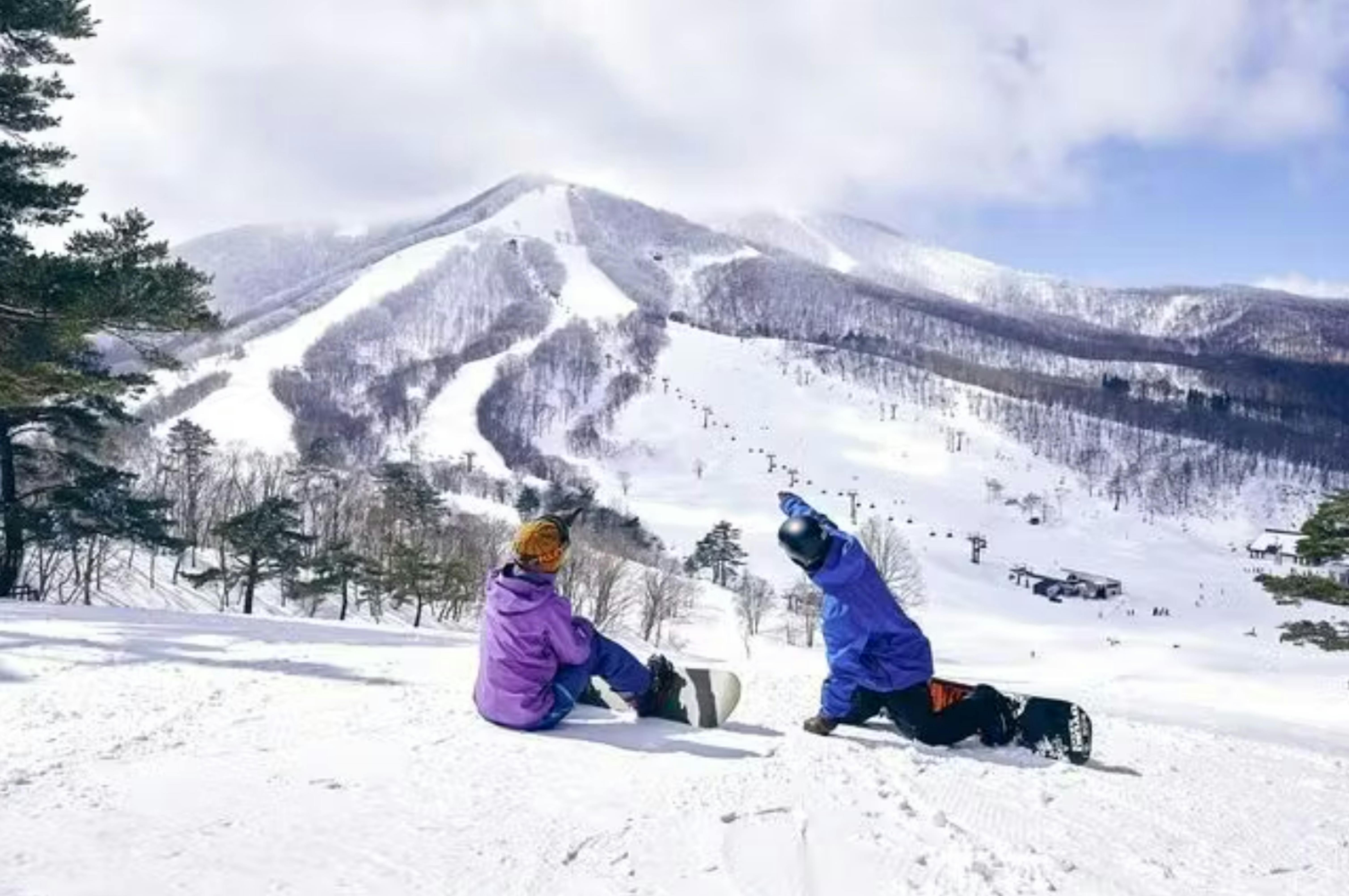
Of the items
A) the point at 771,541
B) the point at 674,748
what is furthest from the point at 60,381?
the point at 771,541

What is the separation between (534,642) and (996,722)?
292cm

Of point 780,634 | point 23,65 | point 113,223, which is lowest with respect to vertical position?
point 780,634

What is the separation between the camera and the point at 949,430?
623 ft

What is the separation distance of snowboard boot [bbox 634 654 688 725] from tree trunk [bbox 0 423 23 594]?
63.7 feet

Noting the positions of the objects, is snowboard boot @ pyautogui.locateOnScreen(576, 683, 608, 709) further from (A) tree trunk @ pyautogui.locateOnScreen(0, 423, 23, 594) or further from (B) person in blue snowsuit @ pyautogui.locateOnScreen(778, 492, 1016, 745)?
(A) tree trunk @ pyautogui.locateOnScreen(0, 423, 23, 594)

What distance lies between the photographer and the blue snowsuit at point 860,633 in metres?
6.17

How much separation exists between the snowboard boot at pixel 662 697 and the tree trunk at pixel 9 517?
19410mm

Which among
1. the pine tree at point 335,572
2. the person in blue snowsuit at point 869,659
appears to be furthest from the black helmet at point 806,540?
the pine tree at point 335,572

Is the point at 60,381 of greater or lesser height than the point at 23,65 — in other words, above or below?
below

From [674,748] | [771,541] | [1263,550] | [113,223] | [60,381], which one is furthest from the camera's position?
[1263,550]

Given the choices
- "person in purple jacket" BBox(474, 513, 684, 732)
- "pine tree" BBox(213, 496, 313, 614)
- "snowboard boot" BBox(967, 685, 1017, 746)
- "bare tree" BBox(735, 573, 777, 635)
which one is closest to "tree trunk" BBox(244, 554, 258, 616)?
"pine tree" BBox(213, 496, 313, 614)

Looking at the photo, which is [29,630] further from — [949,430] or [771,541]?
[949,430]

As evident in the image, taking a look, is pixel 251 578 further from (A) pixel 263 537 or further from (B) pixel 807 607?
(B) pixel 807 607

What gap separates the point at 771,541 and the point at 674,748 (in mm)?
111878
